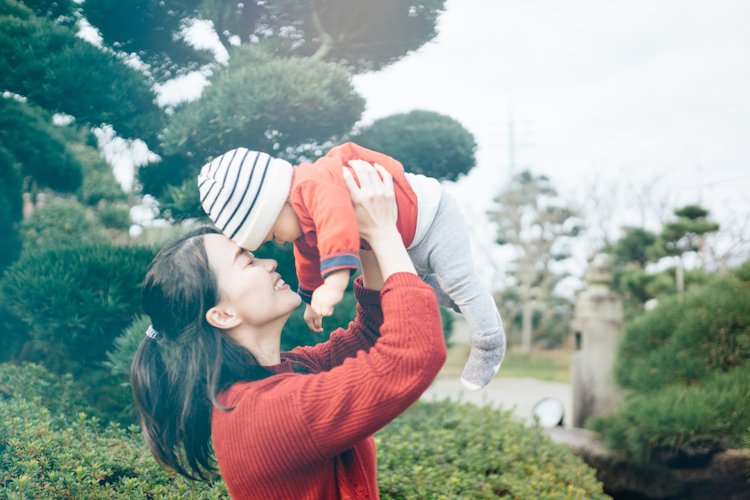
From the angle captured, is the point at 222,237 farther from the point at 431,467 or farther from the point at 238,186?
the point at 431,467

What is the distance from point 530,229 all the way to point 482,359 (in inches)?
615

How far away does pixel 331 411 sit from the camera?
0.97m

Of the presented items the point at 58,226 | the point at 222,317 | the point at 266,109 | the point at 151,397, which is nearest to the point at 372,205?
the point at 222,317

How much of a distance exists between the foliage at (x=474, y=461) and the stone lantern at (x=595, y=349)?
306cm

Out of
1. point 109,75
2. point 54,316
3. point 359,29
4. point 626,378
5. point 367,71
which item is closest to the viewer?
point 54,316

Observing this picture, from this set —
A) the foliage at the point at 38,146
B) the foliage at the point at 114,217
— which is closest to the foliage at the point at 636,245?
the foliage at the point at 114,217

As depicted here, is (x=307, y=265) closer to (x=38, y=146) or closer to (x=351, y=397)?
(x=351, y=397)

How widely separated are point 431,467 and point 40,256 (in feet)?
8.06

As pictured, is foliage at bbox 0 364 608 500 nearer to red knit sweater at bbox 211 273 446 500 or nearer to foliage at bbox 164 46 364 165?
red knit sweater at bbox 211 273 446 500

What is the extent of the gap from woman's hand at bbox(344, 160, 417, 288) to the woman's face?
0.28m

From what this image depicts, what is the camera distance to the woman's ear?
46.1 inches

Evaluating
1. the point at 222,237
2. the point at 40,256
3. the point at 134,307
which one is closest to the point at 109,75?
the point at 40,256

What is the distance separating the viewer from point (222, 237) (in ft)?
4.02

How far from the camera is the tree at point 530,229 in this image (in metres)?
15.5
